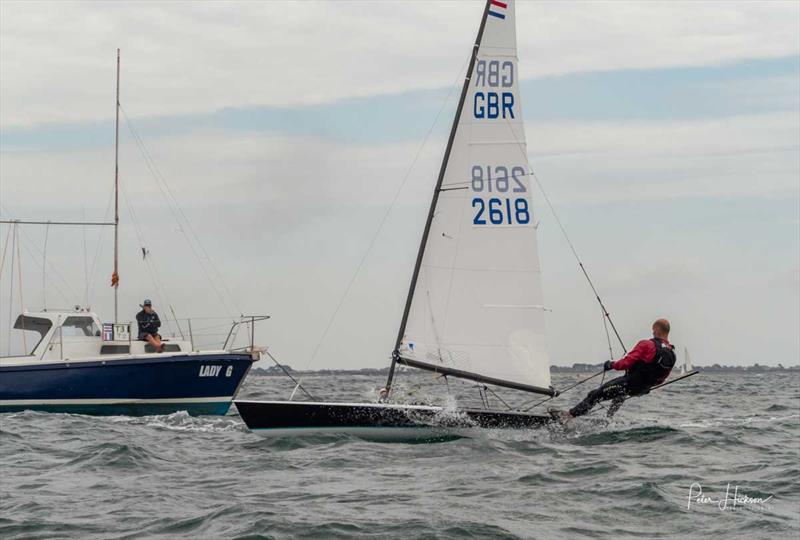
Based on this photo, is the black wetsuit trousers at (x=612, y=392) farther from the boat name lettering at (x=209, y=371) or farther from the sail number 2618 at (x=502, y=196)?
the boat name lettering at (x=209, y=371)

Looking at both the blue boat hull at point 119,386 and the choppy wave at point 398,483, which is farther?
the blue boat hull at point 119,386

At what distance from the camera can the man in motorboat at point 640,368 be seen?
54.4ft

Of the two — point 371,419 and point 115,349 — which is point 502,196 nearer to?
point 371,419

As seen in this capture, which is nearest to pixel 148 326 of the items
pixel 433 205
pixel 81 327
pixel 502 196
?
pixel 81 327

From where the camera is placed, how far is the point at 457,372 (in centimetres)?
1769

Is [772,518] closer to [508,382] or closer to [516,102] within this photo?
[508,382]

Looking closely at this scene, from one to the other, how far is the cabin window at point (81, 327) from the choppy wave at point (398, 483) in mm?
5262

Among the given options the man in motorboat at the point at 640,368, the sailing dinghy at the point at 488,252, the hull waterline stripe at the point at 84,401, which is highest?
the sailing dinghy at the point at 488,252

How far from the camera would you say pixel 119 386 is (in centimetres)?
2391

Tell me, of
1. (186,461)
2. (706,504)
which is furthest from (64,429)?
(706,504)

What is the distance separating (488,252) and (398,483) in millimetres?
5940

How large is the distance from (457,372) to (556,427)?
1.94 metres
